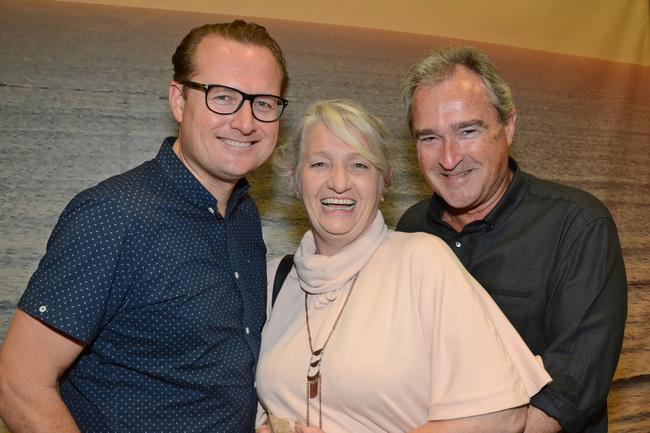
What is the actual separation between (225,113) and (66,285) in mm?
555

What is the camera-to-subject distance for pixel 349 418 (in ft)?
5.43

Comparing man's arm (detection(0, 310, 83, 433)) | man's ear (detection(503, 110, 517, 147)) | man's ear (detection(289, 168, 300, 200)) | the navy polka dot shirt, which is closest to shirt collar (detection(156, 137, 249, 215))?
the navy polka dot shirt

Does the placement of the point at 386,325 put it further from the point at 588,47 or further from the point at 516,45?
the point at 588,47

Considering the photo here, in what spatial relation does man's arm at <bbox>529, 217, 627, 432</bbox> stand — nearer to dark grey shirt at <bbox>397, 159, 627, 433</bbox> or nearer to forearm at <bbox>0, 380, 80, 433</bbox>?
dark grey shirt at <bbox>397, 159, 627, 433</bbox>

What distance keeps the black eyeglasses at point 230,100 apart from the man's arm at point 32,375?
2.11 feet

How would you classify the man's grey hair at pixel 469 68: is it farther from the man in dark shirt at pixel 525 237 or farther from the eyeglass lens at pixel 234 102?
the eyeglass lens at pixel 234 102

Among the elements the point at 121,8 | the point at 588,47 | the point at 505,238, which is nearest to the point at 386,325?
the point at 505,238

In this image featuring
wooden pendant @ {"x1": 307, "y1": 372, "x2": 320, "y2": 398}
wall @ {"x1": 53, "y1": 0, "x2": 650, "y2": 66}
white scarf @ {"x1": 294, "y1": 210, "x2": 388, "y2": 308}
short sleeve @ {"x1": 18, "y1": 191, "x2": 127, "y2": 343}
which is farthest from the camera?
wall @ {"x1": 53, "y1": 0, "x2": 650, "y2": 66}

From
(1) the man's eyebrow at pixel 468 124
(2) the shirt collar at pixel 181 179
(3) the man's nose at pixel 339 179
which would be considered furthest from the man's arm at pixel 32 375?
(1) the man's eyebrow at pixel 468 124

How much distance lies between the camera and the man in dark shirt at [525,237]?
1733 millimetres

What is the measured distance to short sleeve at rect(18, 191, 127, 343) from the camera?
147cm

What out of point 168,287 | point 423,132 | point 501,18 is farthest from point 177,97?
point 501,18

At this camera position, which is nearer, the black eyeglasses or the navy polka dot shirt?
the navy polka dot shirt

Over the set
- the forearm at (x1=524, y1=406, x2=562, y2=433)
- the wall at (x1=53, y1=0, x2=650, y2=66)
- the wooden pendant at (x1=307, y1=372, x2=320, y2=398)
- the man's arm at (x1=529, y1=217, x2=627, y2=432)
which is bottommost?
the forearm at (x1=524, y1=406, x2=562, y2=433)
